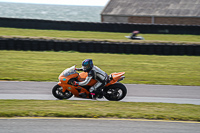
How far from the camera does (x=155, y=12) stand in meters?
41.4

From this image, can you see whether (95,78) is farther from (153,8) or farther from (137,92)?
(153,8)

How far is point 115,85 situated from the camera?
32.4ft

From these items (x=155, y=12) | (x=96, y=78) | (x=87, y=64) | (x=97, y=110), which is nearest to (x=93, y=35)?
(x=155, y=12)

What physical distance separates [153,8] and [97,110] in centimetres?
3603

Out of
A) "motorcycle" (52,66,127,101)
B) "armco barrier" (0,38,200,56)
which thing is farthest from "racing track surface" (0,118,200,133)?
"armco barrier" (0,38,200,56)

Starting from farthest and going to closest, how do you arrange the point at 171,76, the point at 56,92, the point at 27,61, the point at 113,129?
the point at 27,61 → the point at 171,76 → the point at 56,92 → the point at 113,129

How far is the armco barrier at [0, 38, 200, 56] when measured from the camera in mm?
20141

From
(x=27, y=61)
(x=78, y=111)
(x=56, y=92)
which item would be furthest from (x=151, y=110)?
(x=27, y=61)

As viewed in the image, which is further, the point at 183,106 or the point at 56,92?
the point at 56,92

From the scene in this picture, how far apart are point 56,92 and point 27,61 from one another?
790cm

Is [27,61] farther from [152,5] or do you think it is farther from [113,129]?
[152,5]

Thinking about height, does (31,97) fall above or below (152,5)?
below

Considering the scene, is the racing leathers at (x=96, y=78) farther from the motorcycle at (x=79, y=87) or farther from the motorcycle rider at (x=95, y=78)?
the motorcycle at (x=79, y=87)

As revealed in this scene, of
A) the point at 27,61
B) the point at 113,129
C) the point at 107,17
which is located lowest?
the point at 113,129
